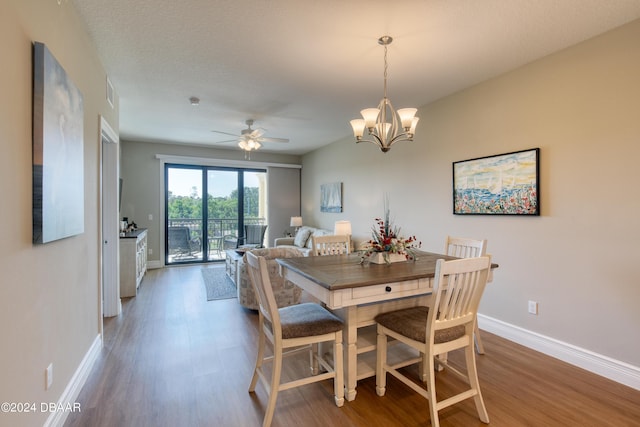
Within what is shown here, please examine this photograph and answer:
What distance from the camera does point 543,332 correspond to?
110 inches

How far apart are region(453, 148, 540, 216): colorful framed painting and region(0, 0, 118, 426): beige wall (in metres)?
3.65

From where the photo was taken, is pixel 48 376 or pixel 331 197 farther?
pixel 331 197

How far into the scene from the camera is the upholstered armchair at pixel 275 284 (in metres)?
3.23

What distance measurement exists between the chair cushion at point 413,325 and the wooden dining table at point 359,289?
119 millimetres

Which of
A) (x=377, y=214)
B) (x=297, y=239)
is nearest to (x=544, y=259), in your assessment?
(x=377, y=214)

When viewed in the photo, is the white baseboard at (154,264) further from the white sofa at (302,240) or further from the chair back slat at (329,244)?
the chair back slat at (329,244)

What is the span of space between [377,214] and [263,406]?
352 cm

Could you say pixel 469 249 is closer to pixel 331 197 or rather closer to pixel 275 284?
pixel 275 284

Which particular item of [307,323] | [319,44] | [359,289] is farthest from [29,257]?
[319,44]

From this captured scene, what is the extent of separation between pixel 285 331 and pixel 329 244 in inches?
55.5

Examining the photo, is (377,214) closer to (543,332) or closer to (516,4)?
(543,332)

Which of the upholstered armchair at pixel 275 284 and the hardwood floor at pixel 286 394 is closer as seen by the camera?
the hardwood floor at pixel 286 394

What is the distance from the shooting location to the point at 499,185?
3.10 meters

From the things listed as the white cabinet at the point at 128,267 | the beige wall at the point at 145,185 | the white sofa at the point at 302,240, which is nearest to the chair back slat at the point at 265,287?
the white cabinet at the point at 128,267
